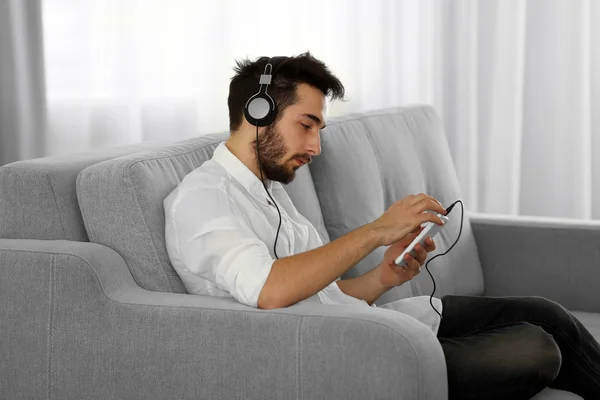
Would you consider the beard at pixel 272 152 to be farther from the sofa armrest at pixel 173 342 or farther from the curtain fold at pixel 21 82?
the curtain fold at pixel 21 82

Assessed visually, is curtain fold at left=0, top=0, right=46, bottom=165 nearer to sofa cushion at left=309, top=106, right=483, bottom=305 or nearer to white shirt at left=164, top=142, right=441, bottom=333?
sofa cushion at left=309, top=106, right=483, bottom=305

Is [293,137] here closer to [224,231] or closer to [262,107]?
[262,107]

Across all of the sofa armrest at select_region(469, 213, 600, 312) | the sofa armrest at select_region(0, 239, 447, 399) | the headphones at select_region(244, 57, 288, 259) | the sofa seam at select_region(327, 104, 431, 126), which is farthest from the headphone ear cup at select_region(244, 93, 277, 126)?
the sofa armrest at select_region(469, 213, 600, 312)

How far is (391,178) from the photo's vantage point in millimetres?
2455

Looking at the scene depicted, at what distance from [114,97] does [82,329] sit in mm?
1977

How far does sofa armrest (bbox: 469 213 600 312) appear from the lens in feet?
8.23

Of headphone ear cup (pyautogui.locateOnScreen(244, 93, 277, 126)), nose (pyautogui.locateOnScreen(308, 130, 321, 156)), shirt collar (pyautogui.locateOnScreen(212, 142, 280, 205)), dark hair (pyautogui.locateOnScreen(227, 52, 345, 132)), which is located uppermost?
dark hair (pyautogui.locateOnScreen(227, 52, 345, 132))

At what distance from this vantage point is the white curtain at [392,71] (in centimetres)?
341

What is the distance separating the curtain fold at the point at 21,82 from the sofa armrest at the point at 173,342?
1768 mm

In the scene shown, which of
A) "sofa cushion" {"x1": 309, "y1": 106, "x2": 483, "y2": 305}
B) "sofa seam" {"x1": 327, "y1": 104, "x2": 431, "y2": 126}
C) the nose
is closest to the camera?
the nose

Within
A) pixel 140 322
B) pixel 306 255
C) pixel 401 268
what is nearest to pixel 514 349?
pixel 401 268

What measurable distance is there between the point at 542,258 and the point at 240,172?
3.79 feet

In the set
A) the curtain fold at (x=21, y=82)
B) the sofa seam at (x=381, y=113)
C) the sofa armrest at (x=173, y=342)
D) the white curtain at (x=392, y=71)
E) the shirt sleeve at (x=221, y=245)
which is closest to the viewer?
the sofa armrest at (x=173, y=342)

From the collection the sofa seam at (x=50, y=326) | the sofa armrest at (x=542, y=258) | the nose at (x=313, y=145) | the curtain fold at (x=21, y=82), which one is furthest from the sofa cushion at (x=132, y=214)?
the curtain fold at (x=21, y=82)
